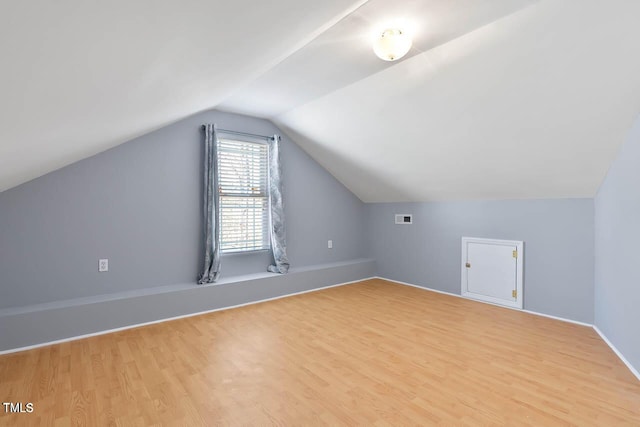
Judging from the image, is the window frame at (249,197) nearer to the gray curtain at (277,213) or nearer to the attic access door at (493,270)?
the gray curtain at (277,213)

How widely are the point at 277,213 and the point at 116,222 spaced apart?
1983 millimetres

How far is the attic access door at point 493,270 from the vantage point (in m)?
3.93

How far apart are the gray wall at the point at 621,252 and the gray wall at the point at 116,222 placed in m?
3.90

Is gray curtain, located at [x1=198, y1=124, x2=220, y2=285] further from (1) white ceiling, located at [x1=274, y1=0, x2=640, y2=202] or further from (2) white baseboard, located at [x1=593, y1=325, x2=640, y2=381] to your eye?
(2) white baseboard, located at [x1=593, y1=325, x2=640, y2=381]

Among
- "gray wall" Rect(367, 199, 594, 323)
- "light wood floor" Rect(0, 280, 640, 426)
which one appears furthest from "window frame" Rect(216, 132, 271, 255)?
"gray wall" Rect(367, 199, 594, 323)

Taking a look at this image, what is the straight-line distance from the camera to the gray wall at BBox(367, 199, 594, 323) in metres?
3.46

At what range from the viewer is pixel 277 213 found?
467cm

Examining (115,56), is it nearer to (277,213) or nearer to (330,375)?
(330,375)

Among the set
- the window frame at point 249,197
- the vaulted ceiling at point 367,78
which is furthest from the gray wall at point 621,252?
the window frame at point 249,197

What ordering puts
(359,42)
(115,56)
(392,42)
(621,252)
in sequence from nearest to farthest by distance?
(115,56) → (392,42) → (359,42) → (621,252)

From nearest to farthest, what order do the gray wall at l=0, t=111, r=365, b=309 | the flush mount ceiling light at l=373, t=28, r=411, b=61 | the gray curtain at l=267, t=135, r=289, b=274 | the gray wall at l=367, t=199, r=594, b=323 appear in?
the flush mount ceiling light at l=373, t=28, r=411, b=61, the gray wall at l=0, t=111, r=365, b=309, the gray wall at l=367, t=199, r=594, b=323, the gray curtain at l=267, t=135, r=289, b=274

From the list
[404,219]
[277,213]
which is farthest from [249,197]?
[404,219]

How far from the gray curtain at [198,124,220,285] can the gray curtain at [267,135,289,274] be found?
84 cm

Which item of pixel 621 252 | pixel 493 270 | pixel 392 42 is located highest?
pixel 392 42
